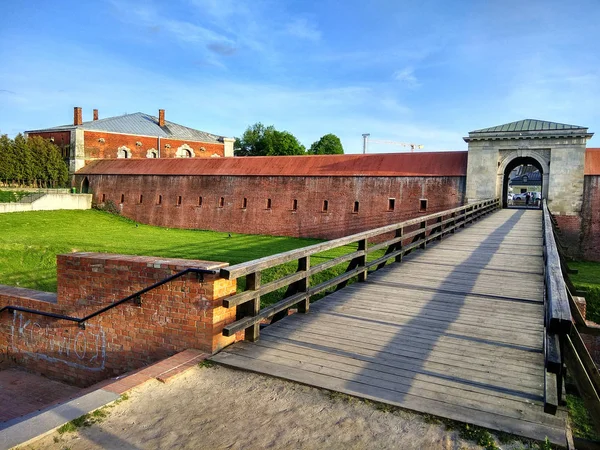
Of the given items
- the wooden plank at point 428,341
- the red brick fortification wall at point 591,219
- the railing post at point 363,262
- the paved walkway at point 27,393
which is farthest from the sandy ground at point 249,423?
the red brick fortification wall at point 591,219

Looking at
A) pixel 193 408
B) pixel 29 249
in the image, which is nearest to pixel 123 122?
pixel 29 249

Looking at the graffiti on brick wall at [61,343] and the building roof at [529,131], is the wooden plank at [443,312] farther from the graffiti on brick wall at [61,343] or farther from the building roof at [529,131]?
the building roof at [529,131]

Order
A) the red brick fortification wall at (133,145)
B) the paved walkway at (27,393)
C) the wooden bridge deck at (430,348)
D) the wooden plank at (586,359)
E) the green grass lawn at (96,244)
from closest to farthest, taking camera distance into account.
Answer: the wooden plank at (586,359) → the wooden bridge deck at (430,348) → the paved walkway at (27,393) → the green grass lawn at (96,244) → the red brick fortification wall at (133,145)

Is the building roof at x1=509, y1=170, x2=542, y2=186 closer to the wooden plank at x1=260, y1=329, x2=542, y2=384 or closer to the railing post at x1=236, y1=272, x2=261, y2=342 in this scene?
the wooden plank at x1=260, y1=329, x2=542, y2=384

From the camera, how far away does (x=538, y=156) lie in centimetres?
1920

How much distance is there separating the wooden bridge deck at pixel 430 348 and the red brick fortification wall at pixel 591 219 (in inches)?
554

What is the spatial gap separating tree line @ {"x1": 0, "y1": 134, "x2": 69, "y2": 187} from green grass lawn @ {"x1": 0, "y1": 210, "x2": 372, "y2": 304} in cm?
520

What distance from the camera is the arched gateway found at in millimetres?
18516

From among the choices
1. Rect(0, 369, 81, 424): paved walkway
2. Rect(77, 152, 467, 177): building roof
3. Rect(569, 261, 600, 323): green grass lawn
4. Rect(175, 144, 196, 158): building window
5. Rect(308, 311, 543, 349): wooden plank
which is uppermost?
Rect(175, 144, 196, 158): building window

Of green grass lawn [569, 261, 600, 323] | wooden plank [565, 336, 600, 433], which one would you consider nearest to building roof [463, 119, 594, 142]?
green grass lawn [569, 261, 600, 323]

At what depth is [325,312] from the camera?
16.9 feet

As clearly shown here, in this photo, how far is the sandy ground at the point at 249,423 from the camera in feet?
8.25

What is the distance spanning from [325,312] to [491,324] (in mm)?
1792

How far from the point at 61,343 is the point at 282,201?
18.4m
